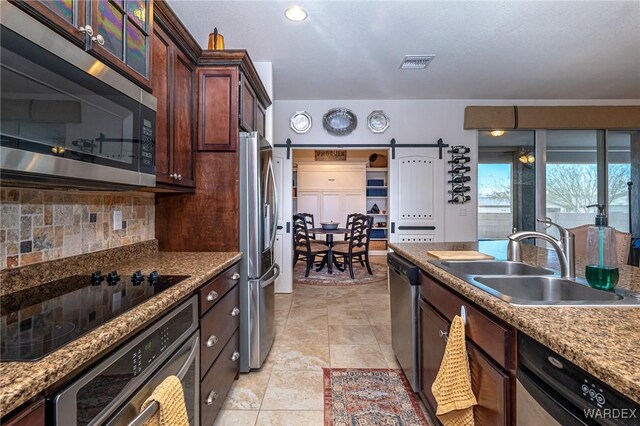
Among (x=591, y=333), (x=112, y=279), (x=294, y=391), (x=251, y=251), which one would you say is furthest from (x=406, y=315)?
(x=112, y=279)

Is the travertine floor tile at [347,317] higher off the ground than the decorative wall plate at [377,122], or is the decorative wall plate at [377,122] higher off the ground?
the decorative wall plate at [377,122]

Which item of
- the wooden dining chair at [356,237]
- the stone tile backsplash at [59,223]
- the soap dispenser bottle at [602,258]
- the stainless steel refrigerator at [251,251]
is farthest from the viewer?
the wooden dining chair at [356,237]

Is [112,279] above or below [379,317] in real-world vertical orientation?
above

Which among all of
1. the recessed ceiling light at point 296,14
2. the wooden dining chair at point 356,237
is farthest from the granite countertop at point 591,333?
the wooden dining chair at point 356,237

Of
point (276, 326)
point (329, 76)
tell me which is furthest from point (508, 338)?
point (329, 76)

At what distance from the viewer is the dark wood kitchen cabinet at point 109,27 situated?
0.90 meters

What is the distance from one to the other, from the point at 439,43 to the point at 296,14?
134 cm

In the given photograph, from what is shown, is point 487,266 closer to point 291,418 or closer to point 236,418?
point 291,418

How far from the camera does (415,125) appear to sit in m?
4.35

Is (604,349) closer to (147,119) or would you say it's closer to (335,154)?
(147,119)

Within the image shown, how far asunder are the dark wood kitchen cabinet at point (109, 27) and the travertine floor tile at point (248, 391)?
177 cm

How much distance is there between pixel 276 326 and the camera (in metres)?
3.00

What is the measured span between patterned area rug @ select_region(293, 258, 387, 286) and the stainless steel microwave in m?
3.74

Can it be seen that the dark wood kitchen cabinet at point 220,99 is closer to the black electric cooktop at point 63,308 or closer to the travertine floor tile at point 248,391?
the black electric cooktop at point 63,308
